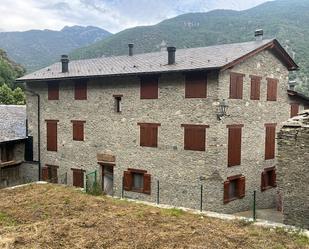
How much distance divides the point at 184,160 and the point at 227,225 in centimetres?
749

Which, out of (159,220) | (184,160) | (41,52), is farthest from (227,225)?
(41,52)

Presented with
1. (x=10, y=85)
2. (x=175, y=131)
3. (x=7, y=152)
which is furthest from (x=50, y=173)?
(x=10, y=85)

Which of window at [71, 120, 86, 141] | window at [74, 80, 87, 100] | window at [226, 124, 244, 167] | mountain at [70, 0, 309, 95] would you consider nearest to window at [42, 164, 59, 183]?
window at [71, 120, 86, 141]

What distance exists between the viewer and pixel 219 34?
74.8m

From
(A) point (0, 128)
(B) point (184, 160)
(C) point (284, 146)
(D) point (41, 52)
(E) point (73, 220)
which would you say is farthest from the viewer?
(D) point (41, 52)

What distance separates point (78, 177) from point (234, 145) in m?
9.61

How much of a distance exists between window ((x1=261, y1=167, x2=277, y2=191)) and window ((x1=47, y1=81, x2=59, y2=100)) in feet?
42.8

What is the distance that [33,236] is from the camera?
898cm

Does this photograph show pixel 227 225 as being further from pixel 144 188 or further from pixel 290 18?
pixel 290 18

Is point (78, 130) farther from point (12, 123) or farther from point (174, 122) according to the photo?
point (174, 122)

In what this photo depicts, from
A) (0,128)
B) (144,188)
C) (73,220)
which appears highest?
(0,128)

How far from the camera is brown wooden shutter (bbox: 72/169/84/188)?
71.5ft

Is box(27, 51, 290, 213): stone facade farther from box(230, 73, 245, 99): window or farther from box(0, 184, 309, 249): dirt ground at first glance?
box(0, 184, 309, 249): dirt ground

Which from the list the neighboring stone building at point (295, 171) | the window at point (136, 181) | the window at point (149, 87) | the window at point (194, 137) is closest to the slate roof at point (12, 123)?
the window at point (136, 181)
